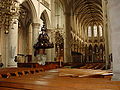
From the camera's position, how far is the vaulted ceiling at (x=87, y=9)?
2661 centimetres

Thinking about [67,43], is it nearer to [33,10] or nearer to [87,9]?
[33,10]

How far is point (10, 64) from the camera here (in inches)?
417

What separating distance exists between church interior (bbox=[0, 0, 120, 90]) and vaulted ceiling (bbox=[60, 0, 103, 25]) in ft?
1.04

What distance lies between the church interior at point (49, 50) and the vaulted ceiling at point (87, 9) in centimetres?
32

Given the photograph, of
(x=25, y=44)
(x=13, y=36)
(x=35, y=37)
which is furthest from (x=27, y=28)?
(x=13, y=36)

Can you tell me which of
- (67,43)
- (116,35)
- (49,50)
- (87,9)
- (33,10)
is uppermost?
(87,9)

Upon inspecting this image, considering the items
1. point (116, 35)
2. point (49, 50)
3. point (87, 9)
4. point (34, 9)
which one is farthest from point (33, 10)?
point (87, 9)

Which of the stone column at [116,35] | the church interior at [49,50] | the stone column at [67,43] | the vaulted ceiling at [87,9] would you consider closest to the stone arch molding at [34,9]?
the church interior at [49,50]

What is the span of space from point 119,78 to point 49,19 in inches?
686

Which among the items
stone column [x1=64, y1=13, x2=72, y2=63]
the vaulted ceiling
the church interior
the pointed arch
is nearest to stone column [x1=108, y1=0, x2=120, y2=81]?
the church interior

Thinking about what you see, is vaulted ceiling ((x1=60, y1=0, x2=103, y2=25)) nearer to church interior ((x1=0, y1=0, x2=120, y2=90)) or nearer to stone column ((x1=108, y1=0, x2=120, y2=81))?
church interior ((x1=0, y1=0, x2=120, y2=90))

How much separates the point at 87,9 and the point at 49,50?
76.0 feet

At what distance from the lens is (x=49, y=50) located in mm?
18391

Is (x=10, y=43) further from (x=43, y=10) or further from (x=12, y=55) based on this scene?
(x=43, y=10)
